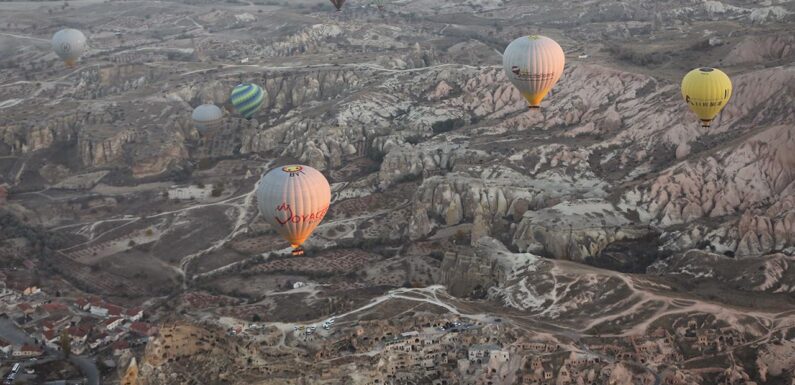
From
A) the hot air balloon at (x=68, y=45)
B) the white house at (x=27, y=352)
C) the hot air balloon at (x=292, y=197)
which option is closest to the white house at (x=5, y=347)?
the white house at (x=27, y=352)

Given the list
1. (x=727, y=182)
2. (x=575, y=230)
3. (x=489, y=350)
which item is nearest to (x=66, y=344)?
→ (x=489, y=350)

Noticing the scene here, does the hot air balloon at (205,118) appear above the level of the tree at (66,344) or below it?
above

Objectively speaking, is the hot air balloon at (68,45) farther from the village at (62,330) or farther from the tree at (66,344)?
the tree at (66,344)

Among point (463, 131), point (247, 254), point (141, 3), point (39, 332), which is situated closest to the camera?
point (39, 332)

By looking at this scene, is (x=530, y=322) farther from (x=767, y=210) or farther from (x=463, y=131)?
(x=463, y=131)

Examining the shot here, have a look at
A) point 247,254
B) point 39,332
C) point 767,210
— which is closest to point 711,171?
point 767,210

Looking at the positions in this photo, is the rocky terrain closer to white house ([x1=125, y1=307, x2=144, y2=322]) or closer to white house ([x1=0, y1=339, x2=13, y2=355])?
white house ([x1=125, y1=307, x2=144, y2=322])
